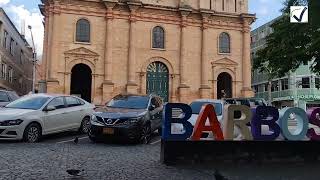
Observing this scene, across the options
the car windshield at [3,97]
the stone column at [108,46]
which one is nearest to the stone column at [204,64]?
the stone column at [108,46]

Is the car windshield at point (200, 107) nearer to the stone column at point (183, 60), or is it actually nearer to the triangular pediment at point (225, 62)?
the stone column at point (183, 60)

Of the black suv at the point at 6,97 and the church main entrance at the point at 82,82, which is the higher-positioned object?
the church main entrance at the point at 82,82

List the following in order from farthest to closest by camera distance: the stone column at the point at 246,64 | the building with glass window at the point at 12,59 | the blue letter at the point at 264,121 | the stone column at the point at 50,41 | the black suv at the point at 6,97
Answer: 1. the building with glass window at the point at 12,59
2. the stone column at the point at 246,64
3. the stone column at the point at 50,41
4. the black suv at the point at 6,97
5. the blue letter at the point at 264,121

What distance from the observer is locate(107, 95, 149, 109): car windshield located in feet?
53.0

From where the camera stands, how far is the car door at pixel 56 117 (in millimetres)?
15309

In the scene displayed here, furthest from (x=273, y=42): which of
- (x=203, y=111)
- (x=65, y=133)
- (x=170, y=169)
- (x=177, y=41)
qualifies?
(x=177, y=41)

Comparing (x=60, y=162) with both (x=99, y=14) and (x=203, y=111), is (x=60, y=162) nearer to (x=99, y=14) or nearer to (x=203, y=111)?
(x=203, y=111)

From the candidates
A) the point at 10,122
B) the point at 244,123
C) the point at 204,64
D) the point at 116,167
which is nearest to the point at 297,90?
the point at 204,64

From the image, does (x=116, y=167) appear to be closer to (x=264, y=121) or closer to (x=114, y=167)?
(x=114, y=167)

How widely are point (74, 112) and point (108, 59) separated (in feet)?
80.1

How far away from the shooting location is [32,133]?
1468 centimetres

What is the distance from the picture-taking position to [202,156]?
34.6 ft

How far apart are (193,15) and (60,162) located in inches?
1406

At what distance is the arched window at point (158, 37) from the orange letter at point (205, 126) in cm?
3249
